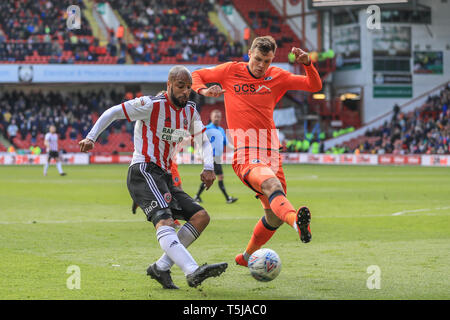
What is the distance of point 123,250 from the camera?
33.2ft

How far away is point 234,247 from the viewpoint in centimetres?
1053

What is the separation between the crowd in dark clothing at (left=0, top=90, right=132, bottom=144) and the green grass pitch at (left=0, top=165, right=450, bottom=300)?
25.7 m

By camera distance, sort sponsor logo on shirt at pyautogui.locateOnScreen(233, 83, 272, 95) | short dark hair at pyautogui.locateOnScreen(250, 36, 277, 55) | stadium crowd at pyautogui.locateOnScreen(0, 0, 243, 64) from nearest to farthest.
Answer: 1. short dark hair at pyautogui.locateOnScreen(250, 36, 277, 55)
2. sponsor logo on shirt at pyautogui.locateOnScreen(233, 83, 272, 95)
3. stadium crowd at pyautogui.locateOnScreen(0, 0, 243, 64)

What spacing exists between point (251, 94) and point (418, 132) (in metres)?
37.6

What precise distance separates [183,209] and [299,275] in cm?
157

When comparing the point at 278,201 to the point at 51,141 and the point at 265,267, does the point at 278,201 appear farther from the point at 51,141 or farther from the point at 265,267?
the point at 51,141

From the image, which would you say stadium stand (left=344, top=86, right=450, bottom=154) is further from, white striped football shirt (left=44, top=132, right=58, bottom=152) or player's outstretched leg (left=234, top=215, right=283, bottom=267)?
player's outstretched leg (left=234, top=215, right=283, bottom=267)

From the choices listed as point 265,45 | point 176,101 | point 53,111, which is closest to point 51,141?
point 53,111

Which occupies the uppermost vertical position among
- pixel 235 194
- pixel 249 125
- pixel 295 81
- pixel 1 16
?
pixel 1 16

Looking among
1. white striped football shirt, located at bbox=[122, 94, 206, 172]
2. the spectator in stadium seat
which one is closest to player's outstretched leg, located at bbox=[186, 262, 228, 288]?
white striped football shirt, located at bbox=[122, 94, 206, 172]

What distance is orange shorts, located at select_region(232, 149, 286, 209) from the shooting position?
7.79 meters

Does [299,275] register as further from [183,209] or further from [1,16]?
[1,16]

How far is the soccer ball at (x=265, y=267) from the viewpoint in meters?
7.23

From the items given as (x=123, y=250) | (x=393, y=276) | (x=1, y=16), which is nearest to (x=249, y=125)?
(x=393, y=276)
